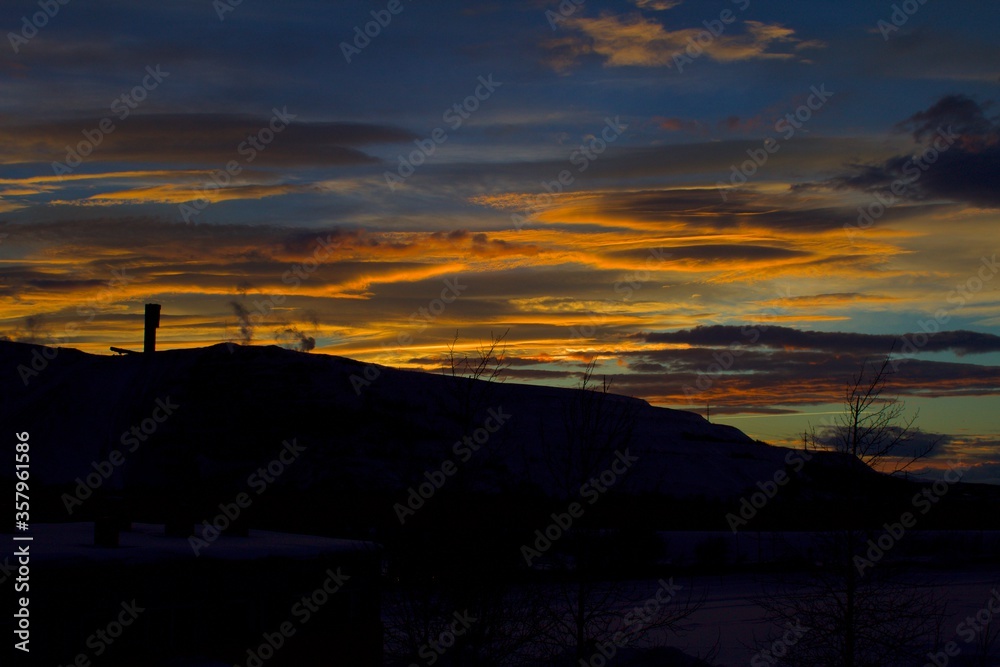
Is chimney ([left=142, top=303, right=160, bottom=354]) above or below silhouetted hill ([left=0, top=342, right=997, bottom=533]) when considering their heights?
above

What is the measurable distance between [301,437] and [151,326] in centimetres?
2132

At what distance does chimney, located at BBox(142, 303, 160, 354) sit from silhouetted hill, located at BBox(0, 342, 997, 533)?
4.81 ft

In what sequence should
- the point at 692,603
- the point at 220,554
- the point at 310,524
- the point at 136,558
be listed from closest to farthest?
1. the point at 136,558
2. the point at 220,554
3. the point at 692,603
4. the point at 310,524

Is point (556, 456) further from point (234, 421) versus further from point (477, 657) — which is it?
point (477, 657)

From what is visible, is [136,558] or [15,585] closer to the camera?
[15,585]

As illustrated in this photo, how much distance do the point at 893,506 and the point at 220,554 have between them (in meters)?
13.3

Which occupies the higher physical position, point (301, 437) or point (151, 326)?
point (151, 326)

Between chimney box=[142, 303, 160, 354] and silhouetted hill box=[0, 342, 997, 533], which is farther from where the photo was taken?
chimney box=[142, 303, 160, 354]

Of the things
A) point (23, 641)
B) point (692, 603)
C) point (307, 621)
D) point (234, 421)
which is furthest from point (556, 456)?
point (23, 641)

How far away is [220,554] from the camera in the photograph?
58.4 feet

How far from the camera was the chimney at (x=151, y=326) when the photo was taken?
85625 mm

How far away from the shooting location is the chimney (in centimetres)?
8562

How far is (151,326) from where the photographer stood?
86938 mm

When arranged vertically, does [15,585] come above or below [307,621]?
above
